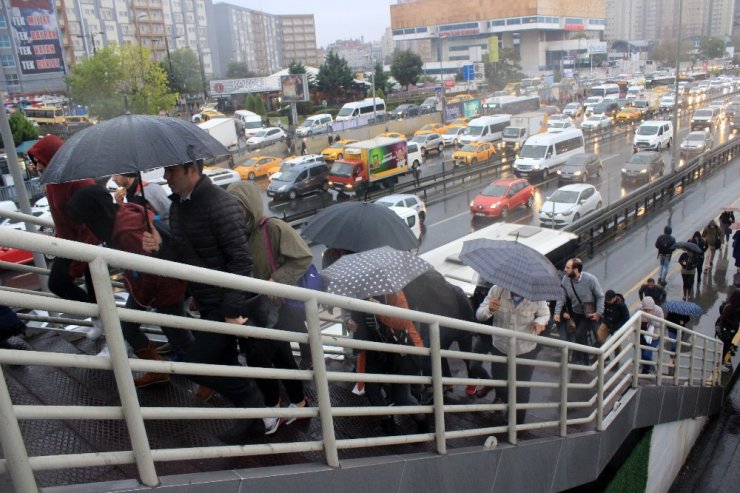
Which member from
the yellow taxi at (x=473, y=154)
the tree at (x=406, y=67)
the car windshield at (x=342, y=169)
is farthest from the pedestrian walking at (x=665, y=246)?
Answer: the tree at (x=406, y=67)

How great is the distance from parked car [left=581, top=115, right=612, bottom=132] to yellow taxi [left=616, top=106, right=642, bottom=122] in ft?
15.5

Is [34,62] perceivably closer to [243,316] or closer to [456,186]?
[456,186]

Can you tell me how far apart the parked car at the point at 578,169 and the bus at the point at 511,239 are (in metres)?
12.2

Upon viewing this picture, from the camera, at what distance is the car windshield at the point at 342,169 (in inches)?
1006

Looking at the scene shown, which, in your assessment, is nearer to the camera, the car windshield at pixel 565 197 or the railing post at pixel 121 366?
the railing post at pixel 121 366

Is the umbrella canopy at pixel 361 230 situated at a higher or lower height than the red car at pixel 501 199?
higher

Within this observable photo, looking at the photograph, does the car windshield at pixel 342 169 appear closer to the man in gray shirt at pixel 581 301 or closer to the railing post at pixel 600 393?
the man in gray shirt at pixel 581 301

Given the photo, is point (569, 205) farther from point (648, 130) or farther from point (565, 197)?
point (648, 130)

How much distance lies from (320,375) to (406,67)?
2811 inches

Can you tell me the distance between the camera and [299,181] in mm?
25141

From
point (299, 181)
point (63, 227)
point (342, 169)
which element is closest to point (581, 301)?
point (63, 227)

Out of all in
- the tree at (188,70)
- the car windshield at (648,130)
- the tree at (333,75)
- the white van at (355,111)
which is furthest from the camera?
the tree at (188,70)

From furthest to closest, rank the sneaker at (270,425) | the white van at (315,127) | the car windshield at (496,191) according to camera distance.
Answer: the white van at (315,127) < the car windshield at (496,191) < the sneaker at (270,425)

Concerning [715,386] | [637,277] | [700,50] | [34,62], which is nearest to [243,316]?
[715,386]
